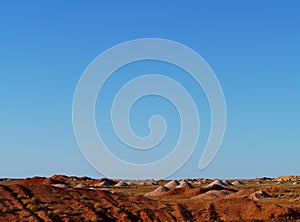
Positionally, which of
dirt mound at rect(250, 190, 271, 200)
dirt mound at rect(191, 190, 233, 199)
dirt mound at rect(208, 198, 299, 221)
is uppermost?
dirt mound at rect(191, 190, 233, 199)

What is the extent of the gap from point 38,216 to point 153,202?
9712 millimetres

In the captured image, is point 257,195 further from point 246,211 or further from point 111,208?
point 111,208

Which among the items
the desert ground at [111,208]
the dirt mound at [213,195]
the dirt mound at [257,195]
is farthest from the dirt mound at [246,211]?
the dirt mound at [213,195]

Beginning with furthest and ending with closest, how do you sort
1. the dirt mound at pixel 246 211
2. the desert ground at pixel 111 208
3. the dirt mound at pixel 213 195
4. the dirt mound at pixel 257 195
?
the dirt mound at pixel 213 195
the dirt mound at pixel 257 195
the dirt mound at pixel 246 211
the desert ground at pixel 111 208

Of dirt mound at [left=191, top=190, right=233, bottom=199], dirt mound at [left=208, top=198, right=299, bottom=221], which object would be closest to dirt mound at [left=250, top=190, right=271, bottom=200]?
dirt mound at [left=191, top=190, right=233, bottom=199]

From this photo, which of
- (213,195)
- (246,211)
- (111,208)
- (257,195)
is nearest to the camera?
(246,211)

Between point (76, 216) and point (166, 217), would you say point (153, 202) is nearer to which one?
point (166, 217)

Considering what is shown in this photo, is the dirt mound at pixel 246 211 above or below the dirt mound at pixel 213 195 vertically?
below

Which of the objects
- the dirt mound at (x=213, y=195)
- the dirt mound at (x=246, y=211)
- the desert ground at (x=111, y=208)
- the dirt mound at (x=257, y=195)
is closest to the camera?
the desert ground at (x=111, y=208)

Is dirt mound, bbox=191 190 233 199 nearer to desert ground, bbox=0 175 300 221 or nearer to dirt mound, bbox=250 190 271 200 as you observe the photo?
dirt mound, bbox=250 190 271 200

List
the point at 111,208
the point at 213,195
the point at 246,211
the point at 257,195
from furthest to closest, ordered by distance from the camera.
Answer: the point at 213,195 < the point at 257,195 < the point at 111,208 < the point at 246,211

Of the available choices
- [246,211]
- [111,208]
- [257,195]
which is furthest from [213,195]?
[111,208]

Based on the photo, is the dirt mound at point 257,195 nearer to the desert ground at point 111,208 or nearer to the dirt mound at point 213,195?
the dirt mound at point 213,195

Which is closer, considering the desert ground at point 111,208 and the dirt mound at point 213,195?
the desert ground at point 111,208
